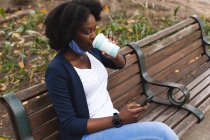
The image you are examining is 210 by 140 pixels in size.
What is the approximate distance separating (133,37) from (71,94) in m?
3.19

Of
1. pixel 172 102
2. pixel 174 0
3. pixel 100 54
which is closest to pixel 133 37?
pixel 174 0

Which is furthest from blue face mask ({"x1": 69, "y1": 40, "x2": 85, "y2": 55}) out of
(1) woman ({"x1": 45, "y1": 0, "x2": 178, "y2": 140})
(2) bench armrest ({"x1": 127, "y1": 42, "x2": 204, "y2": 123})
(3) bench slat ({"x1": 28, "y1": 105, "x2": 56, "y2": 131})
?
(2) bench armrest ({"x1": 127, "y1": 42, "x2": 204, "y2": 123})

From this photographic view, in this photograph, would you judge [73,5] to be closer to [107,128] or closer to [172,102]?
[107,128]

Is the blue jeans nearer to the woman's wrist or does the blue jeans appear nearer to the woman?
the woman

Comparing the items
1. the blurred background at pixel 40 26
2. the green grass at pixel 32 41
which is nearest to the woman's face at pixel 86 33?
the blurred background at pixel 40 26

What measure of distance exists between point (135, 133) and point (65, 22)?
786 millimetres

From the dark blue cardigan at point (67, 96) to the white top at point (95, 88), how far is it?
62 mm

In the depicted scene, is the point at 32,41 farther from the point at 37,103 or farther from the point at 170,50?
the point at 37,103

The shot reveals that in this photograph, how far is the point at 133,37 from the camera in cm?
545

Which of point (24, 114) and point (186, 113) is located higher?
point (24, 114)

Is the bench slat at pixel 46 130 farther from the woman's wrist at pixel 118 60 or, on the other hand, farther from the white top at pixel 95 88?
the woman's wrist at pixel 118 60

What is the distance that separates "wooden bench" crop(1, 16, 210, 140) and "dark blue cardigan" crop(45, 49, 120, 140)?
200 mm

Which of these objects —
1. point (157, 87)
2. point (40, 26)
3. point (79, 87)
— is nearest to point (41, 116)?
point (79, 87)

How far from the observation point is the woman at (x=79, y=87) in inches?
90.1
